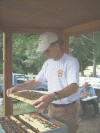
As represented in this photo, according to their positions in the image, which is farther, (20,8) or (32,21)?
(32,21)

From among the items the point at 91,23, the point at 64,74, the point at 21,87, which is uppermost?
the point at 91,23

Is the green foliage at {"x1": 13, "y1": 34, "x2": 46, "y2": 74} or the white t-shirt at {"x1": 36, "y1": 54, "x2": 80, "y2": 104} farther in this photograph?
the green foliage at {"x1": 13, "y1": 34, "x2": 46, "y2": 74}

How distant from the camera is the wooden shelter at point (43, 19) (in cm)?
266

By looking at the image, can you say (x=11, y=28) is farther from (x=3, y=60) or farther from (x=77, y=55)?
(x=77, y=55)

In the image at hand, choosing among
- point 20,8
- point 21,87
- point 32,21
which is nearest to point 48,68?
point 21,87

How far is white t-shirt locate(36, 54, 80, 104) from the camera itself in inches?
95.0

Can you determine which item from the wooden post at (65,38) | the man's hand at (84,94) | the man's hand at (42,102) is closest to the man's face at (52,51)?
the man's hand at (42,102)

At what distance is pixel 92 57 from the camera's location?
13.5 feet

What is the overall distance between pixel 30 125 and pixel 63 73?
2.42ft

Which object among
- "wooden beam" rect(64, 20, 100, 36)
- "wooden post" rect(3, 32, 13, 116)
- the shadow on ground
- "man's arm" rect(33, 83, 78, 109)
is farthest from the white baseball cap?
the shadow on ground

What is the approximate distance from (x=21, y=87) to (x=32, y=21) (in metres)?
1.37

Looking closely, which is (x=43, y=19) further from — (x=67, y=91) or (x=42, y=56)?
(x=67, y=91)

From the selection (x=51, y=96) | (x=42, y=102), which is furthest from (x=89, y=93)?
(x=42, y=102)

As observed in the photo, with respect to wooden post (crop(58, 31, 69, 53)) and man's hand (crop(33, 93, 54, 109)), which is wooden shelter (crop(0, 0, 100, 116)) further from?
man's hand (crop(33, 93, 54, 109))
